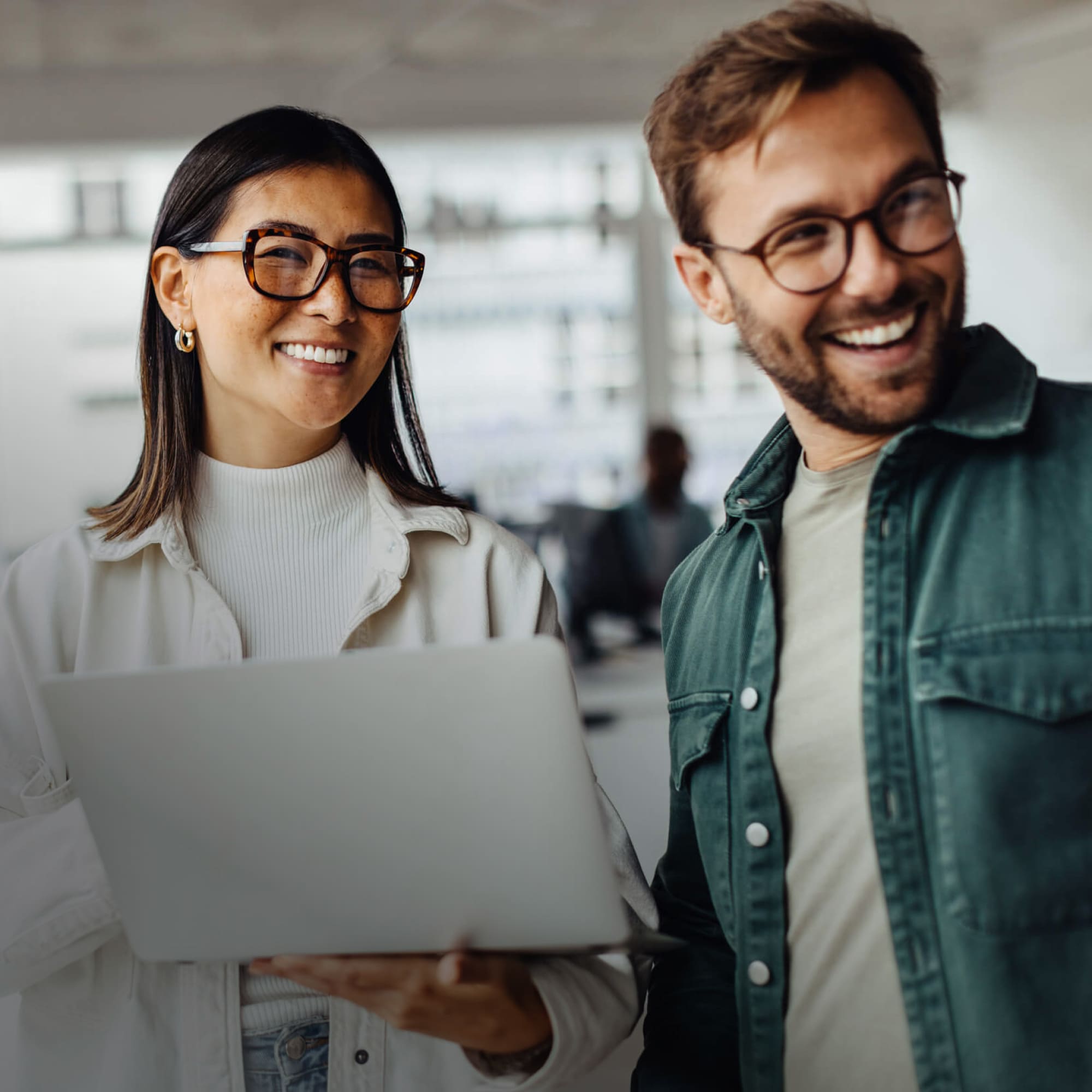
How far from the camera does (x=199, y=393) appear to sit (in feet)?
4.80

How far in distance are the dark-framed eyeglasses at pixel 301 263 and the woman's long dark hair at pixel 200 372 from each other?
0.21ft

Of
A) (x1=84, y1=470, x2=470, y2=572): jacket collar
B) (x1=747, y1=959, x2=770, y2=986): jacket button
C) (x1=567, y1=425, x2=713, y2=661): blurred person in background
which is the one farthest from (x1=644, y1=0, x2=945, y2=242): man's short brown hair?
(x1=567, y1=425, x2=713, y2=661): blurred person in background

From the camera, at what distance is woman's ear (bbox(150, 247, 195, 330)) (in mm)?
1390

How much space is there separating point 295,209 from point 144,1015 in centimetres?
86

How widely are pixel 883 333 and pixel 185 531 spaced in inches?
31.3

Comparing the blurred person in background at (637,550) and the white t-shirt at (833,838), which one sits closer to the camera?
the white t-shirt at (833,838)

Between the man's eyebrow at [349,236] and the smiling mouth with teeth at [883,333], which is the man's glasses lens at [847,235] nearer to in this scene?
the smiling mouth with teeth at [883,333]

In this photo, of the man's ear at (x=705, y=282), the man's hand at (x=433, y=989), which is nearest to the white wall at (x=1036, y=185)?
the man's ear at (x=705, y=282)

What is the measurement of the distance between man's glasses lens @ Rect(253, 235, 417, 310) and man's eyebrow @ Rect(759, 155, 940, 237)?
0.43 m

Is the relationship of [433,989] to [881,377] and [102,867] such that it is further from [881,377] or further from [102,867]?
[881,377]

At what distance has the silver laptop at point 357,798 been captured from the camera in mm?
982

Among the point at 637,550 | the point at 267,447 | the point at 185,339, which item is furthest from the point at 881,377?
the point at 637,550

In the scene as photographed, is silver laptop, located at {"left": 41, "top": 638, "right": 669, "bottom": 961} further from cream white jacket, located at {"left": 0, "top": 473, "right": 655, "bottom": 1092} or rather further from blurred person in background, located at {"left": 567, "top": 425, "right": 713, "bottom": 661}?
blurred person in background, located at {"left": 567, "top": 425, "right": 713, "bottom": 661}

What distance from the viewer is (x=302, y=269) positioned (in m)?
1.31
